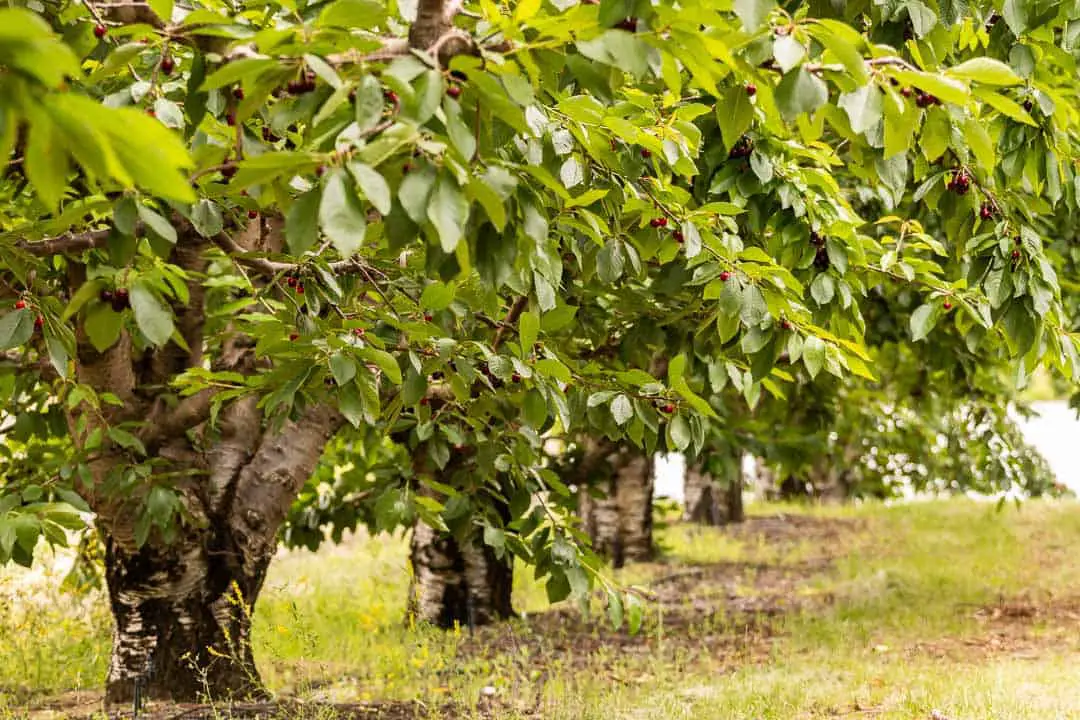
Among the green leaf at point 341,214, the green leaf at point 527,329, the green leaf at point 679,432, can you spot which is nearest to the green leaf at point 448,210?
the green leaf at point 341,214

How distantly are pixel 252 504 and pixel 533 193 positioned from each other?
12.0 feet

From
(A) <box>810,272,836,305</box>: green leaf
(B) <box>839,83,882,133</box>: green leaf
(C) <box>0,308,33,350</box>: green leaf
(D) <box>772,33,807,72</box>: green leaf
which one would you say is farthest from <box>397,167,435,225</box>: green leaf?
(A) <box>810,272,836,305</box>: green leaf

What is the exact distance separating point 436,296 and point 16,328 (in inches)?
43.4

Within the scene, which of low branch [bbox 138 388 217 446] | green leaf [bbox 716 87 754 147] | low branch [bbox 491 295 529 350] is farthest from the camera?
low branch [bbox 138 388 217 446]

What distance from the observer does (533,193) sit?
219 centimetres

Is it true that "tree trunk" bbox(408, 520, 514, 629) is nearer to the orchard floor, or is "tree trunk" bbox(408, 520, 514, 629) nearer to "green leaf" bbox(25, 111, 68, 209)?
the orchard floor

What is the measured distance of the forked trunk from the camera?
5012mm

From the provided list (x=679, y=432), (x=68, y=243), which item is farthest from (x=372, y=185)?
(x=679, y=432)

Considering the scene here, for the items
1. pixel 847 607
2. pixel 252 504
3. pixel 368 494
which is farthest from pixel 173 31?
pixel 847 607

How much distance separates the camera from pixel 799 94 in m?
2.01

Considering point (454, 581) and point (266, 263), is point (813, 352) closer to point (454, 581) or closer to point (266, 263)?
point (266, 263)

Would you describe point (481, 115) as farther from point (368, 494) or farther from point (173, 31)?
point (368, 494)

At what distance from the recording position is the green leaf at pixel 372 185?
162 cm

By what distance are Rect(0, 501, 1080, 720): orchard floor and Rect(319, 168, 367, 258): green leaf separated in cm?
331
